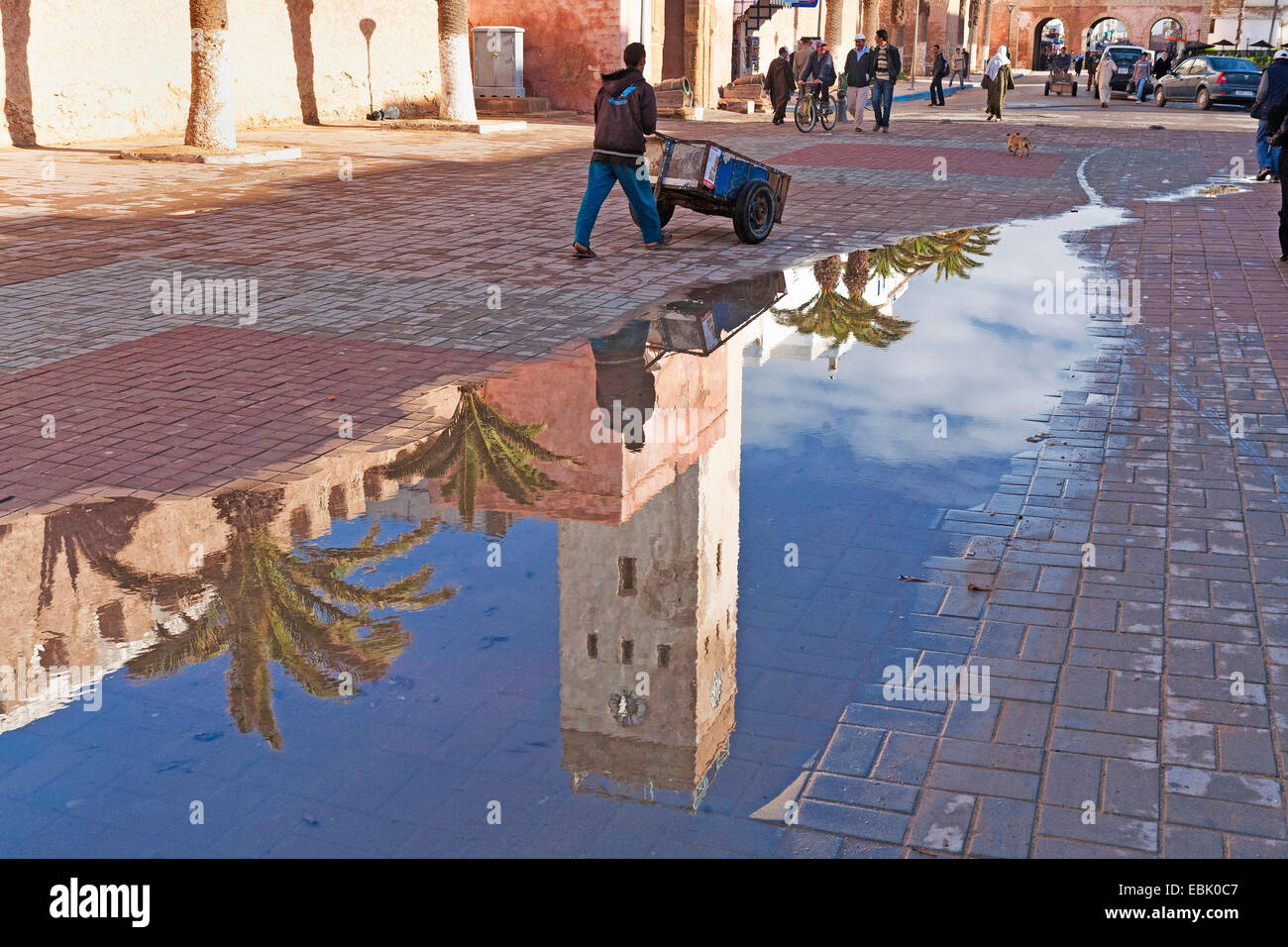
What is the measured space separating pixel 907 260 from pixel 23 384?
7.86 meters

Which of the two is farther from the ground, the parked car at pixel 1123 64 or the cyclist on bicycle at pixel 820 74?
the parked car at pixel 1123 64

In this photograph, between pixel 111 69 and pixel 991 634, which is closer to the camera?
pixel 991 634

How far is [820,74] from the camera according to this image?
26.8 m

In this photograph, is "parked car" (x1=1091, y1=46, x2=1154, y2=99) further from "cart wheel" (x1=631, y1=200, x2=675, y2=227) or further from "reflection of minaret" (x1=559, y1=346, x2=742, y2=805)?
"reflection of minaret" (x1=559, y1=346, x2=742, y2=805)

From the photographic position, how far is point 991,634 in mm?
4602

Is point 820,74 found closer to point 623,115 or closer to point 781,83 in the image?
point 781,83

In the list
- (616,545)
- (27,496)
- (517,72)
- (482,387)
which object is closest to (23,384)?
(27,496)

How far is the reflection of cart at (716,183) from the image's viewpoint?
11.6 metres

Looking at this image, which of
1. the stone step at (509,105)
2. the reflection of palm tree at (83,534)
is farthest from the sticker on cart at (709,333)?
the stone step at (509,105)

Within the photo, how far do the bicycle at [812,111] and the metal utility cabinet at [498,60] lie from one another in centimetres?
739

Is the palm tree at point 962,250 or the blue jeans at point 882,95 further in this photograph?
the blue jeans at point 882,95

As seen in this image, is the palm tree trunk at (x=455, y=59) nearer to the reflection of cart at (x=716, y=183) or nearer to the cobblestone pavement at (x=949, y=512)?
the cobblestone pavement at (x=949, y=512)

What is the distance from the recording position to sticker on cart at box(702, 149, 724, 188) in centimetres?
1157

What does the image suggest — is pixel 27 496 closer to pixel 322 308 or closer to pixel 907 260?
pixel 322 308
